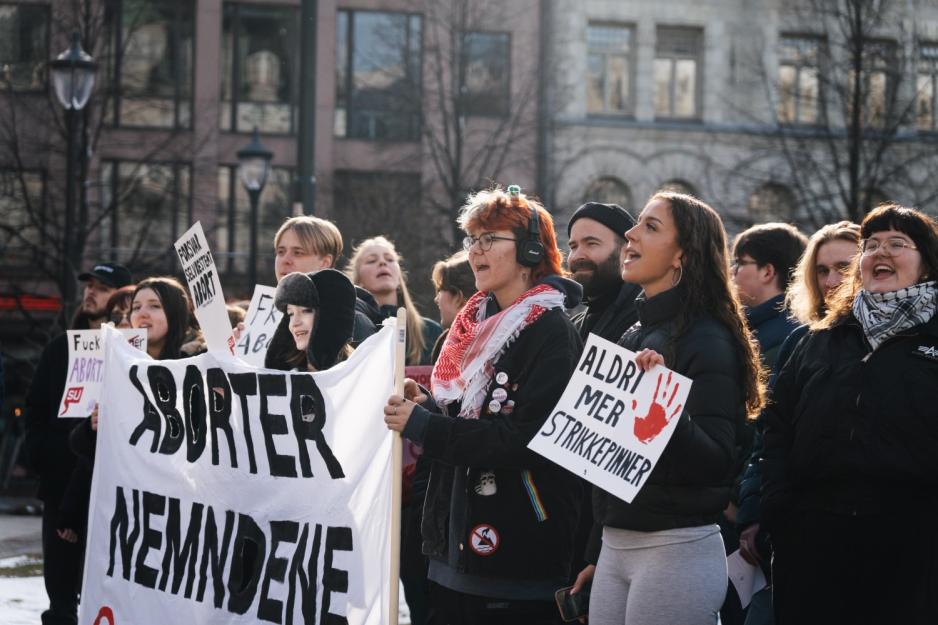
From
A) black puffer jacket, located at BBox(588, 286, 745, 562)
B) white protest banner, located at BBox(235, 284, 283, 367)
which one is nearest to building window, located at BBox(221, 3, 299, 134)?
white protest banner, located at BBox(235, 284, 283, 367)

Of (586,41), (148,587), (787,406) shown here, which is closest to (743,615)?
(787,406)

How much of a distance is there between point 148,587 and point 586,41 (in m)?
26.1

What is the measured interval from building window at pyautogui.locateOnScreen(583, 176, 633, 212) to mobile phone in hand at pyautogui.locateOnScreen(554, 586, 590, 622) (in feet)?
84.6

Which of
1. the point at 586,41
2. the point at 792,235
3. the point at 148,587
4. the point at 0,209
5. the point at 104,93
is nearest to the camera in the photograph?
the point at 148,587

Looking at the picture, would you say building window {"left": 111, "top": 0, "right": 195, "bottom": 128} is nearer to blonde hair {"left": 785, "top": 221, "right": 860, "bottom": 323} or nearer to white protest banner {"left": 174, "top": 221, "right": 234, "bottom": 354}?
white protest banner {"left": 174, "top": 221, "right": 234, "bottom": 354}

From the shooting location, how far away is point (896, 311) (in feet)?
16.0

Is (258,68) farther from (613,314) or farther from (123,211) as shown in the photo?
(613,314)

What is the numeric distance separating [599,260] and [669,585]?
5.92ft

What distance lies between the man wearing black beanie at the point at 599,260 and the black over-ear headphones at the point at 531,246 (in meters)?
0.68

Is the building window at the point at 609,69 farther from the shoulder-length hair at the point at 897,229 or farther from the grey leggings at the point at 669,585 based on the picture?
the grey leggings at the point at 669,585

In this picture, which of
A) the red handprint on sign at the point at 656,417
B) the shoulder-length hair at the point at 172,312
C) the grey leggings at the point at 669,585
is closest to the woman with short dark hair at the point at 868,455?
the grey leggings at the point at 669,585

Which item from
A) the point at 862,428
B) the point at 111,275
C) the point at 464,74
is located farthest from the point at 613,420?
the point at 464,74

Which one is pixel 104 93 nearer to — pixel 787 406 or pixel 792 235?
pixel 792 235

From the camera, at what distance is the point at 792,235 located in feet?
22.6
